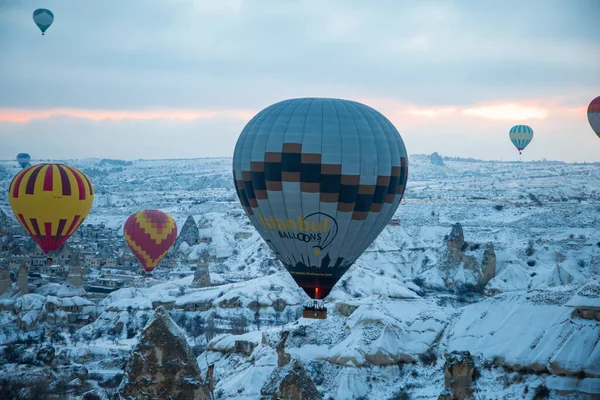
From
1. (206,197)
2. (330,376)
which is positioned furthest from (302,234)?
(206,197)

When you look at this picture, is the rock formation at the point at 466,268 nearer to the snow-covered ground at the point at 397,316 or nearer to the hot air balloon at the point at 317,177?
the snow-covered ground at the point at 397,316

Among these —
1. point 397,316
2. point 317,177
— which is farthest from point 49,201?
point 317,177

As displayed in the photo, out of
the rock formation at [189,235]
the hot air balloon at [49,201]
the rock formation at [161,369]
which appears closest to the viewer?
the rock formation at [161,369]

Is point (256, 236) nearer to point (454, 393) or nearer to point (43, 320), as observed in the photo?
point (43, 320)

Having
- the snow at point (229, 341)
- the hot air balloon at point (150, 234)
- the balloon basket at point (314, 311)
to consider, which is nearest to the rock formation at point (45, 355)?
the snow at point (229, 341)

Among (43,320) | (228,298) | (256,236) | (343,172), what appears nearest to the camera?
(343,172)

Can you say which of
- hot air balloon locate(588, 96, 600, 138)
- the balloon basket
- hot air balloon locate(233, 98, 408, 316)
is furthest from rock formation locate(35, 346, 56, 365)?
hot air balloon locate(588, 96, 600, 138)
